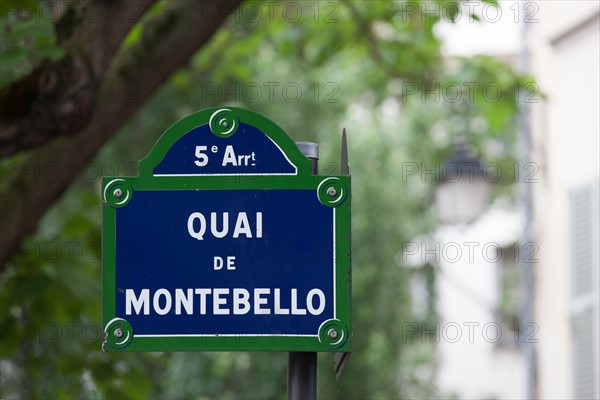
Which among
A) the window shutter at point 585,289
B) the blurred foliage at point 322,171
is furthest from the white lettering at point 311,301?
the window shutter at point 585,289

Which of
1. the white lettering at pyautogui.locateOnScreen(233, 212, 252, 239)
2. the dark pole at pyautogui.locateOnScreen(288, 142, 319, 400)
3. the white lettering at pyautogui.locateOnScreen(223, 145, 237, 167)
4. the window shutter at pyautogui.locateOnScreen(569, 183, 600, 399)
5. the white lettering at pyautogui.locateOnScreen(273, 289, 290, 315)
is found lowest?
the dark pole at pyautogui.locateOnScreen(288, 142, 319, 400)

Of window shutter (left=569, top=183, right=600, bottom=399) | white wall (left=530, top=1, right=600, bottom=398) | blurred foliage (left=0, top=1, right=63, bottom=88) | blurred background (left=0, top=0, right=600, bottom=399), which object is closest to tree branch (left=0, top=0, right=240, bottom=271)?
blurred background (left=0, top=0, right=600, bottom=399)

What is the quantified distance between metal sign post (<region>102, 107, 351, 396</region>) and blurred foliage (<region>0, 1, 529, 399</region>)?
809 millimetres

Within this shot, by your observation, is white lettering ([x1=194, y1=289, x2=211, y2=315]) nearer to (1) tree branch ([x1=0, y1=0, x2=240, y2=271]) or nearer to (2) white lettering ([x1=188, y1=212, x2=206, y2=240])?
(2) white lettering ([x1=188, y1=212, x2=206, y2=240])

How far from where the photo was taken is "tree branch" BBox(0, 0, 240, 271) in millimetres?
6551

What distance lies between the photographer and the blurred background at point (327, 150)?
20.2ft

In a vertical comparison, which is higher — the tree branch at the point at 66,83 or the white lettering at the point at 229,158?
the tree branch at the point at 66,83

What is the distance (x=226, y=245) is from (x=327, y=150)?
13.0 metres

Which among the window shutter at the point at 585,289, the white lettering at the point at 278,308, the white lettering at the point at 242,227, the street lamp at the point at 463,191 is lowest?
the white lettering at the point at 278,308

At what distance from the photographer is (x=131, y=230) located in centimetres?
378

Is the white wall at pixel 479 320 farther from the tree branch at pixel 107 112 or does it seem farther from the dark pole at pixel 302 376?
the dark pole at pixel 302 376

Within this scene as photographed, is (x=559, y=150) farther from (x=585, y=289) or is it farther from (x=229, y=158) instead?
(x=229, y=158)

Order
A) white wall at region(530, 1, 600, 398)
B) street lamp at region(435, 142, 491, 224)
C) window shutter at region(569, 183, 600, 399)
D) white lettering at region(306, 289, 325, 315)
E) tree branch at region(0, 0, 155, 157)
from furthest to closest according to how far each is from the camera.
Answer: street lamp at region(435, 142, 491, 224), white wall at region(530, 1, 600, 398), window shutter at region(569, 183, 600, 399), tree branch at region(0, 0, 155, 157), white lettering at region(306, 289, 325, 315)

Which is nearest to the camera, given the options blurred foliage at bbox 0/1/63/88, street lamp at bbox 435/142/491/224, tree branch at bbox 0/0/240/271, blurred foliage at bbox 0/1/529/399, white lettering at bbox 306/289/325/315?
white lettering at bbox 306/289/325/315
